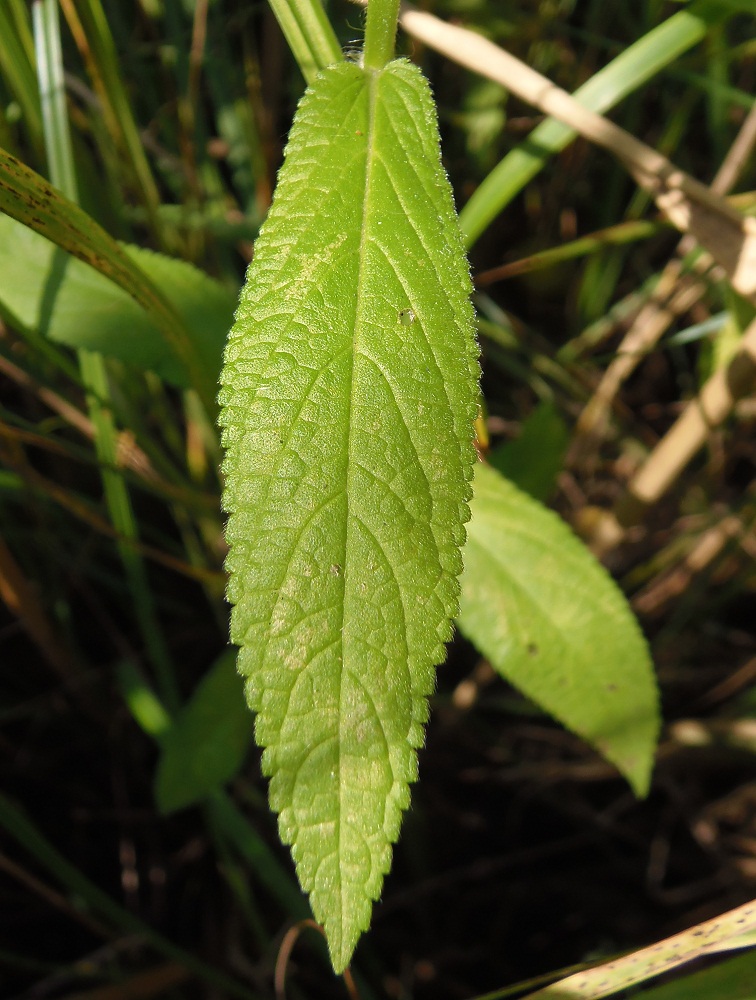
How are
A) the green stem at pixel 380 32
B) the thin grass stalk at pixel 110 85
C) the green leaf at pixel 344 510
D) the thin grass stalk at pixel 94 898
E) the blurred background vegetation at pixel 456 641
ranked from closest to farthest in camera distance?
the green leaf at pixel 344 510 → the green stem at pixel 380 32 → the thin grass stalk at pixel 110 85 → the thin grass stalk at pixel 94 898 → the blurred background vegetation at pixel 456 641

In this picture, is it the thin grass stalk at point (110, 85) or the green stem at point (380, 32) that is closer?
the green stem at point (380, 32)

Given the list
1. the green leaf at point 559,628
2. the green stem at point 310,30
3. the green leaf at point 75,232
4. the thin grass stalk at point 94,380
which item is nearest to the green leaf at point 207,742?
the thin grass stalk at point 94,380

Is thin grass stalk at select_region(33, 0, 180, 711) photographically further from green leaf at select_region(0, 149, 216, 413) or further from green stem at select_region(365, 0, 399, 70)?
green stem at select_region(365, 0, 399, 70)

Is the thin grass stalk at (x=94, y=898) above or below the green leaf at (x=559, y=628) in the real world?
below

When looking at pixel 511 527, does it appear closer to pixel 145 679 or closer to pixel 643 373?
pixel 145 679

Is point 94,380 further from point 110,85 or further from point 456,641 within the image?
point 456,641

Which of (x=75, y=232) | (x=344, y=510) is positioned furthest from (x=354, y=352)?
(x=75, y=232)

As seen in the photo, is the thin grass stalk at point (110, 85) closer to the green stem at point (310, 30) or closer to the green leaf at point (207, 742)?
the green stem at point (310, 30)
